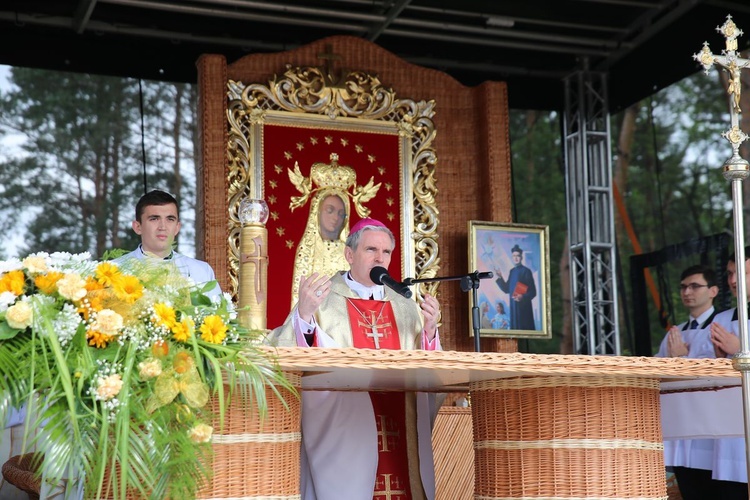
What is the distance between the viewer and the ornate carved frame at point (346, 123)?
25.7ft

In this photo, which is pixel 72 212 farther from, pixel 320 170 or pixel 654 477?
pixel 654 477

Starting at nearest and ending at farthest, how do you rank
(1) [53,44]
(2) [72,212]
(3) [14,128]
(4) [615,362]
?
(4) [615,362]
(1) [53,44]
(3) [14,128]
(2) [72,212]

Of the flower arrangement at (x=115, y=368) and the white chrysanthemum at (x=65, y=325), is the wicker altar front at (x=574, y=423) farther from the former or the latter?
the white chrysanthemum at (x=65, y=325)

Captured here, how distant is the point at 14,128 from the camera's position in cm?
953

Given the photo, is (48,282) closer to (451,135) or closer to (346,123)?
(346,123)

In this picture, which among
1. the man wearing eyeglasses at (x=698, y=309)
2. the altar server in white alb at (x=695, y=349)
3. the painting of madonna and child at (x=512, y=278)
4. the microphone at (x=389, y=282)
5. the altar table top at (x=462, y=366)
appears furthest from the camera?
the painting of madonna and child at (x=512, y=278)

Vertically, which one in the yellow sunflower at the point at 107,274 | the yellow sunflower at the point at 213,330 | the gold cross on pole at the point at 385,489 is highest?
the yellow sunflower at the point at 107,274

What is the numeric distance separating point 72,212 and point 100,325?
822 cm

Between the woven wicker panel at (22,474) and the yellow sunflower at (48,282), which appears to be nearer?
the yellow sunflower at (48,282)

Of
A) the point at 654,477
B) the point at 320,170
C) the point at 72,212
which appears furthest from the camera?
the point at 72,212

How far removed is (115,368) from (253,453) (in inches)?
22.8

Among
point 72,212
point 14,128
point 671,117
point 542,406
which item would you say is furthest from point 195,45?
point 671,117

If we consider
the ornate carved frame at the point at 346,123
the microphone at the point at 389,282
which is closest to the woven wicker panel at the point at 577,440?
the microphone at the point at 389,282

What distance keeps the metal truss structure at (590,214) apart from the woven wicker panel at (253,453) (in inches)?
217
